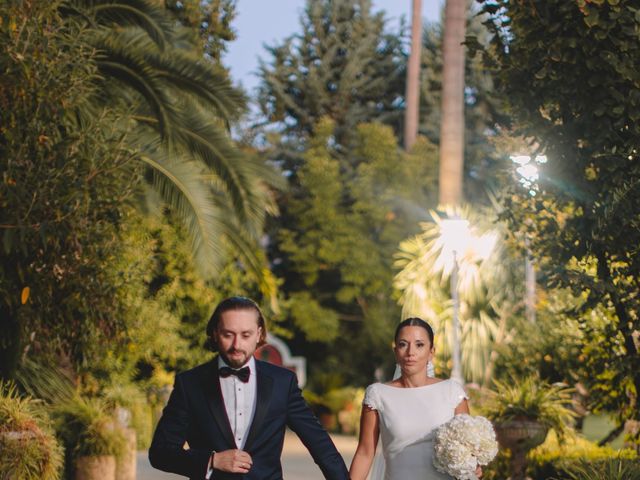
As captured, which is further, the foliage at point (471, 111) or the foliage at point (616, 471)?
the foliage at point (471, 111)

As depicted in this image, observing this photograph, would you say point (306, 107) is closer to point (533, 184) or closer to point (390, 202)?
point (390, 202)

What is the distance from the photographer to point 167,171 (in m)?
15.6

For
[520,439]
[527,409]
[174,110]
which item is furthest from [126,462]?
[527,409]

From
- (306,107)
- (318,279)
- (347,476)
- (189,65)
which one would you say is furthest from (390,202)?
(347,476)

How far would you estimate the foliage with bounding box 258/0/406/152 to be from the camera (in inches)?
1815

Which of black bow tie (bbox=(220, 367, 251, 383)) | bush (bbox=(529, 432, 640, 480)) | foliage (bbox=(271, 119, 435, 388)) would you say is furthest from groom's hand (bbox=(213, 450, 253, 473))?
foliage (bbox=(271, 119, 435, 388))

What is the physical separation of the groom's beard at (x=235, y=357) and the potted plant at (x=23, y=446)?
21.7 ft

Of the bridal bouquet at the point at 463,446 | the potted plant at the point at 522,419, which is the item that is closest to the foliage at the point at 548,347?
the potted plant at the point at 522,419

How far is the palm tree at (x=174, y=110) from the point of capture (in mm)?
15562

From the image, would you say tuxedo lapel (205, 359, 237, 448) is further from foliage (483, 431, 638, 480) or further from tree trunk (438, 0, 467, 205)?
tree trunk (438, 0, 467, 205)

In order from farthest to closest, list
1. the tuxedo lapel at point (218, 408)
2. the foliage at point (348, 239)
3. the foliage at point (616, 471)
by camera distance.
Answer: the foliage at point (348, 239)
the foliage at point (616, 471)
the tuxedo lapel at point (218, 408)

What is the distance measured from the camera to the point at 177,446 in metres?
4.95

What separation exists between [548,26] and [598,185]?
122 centimetres

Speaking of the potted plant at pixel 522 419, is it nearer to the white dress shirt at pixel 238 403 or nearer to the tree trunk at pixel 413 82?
the white dress shirt at pixel 238 403
